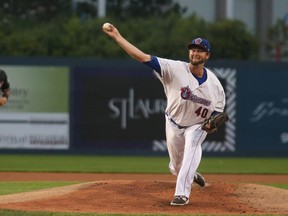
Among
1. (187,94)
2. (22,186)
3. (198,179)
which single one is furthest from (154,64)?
(22,186)

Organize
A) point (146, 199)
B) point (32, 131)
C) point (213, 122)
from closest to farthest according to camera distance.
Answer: point (213, 122), point (146, 199), point (32, 131)

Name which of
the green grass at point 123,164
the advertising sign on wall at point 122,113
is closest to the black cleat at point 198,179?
the green grass at point 123,164

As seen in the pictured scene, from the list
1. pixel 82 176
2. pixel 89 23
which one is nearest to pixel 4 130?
pixel 82 176

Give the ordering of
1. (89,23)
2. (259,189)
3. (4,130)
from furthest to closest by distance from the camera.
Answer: (89,23) → (4,130) → (259,189)

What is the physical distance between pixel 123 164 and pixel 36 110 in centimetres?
292

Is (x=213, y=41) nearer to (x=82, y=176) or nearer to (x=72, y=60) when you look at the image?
(x=72, y=60)

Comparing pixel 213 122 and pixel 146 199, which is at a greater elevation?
pixel 213 122

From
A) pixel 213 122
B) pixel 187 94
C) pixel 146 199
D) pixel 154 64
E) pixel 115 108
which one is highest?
pixel 154 64

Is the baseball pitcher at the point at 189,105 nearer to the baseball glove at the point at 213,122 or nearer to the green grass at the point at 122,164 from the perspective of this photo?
the baseball glove at the point at 213,122

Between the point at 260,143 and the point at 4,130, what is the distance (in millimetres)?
5462

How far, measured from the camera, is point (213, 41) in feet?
102

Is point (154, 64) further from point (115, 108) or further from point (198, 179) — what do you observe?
point (115, 108)

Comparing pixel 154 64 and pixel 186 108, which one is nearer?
pixel 154 64

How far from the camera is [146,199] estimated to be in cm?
892
